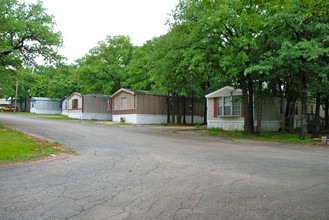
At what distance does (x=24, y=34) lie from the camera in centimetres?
1619

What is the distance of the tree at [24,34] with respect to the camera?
581 inches

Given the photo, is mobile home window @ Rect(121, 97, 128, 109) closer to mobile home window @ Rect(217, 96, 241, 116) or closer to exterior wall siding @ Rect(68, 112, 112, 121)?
exterior wall siding @ Rect(68, 112, 112, 121)

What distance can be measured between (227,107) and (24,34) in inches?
634

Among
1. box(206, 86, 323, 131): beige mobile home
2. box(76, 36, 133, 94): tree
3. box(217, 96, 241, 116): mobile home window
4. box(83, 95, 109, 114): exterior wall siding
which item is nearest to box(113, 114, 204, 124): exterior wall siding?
box(76, 36, 133, 94): tree

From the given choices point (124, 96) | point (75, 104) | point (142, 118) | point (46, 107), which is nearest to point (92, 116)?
point (75, 104)

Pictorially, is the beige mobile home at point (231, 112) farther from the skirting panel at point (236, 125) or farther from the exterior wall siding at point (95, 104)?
the exterior wall siding at point (95, 104)

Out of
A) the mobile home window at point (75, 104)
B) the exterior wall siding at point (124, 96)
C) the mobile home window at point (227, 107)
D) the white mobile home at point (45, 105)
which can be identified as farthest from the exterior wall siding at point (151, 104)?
the white mobile home at point (45, 105)

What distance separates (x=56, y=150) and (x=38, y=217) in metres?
5.26

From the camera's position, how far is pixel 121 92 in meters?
29.0

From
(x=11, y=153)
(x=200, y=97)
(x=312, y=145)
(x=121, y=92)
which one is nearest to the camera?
(x=11, y=153)

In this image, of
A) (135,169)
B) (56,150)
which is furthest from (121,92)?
(135,169)

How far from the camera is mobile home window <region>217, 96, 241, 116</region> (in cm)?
1925

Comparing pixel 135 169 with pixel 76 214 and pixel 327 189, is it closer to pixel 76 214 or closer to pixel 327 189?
pixel 76 214

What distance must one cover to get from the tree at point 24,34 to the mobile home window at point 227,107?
1373 cm
